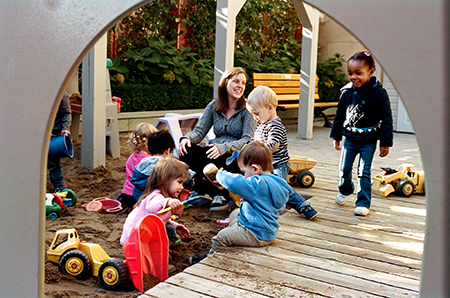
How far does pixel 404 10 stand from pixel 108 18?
774mm

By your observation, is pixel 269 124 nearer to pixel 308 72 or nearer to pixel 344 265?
pixel 344 265

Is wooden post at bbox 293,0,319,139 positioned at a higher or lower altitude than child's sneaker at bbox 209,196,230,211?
higher

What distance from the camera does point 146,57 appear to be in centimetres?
830

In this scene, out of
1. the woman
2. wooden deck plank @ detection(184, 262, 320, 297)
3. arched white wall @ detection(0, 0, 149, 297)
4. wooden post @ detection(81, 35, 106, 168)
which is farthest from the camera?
wooden post @ detection(81, 35, 106, 168)

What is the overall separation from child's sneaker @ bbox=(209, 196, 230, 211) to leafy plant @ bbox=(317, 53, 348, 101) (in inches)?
307

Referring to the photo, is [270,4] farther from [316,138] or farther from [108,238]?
[108,238]

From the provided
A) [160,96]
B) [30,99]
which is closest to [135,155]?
[30,99]

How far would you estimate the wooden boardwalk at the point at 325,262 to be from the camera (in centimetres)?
232

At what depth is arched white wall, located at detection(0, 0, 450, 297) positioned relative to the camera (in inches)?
45.6

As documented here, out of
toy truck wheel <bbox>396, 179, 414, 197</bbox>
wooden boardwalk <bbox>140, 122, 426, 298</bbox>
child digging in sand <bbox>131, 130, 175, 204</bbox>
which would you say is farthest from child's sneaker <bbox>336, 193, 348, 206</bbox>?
child digging in sand <bbox>131, 130, 175, 204</bbox>

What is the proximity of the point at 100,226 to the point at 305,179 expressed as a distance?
2.04 meters

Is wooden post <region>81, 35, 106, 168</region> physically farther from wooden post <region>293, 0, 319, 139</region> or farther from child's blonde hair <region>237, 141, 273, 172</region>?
wooden post <region>293, 0, 319, 139</region>

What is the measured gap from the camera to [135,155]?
4047mm

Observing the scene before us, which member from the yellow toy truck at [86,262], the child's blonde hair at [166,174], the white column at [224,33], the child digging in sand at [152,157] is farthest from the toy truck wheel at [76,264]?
the white column at [224,33]
